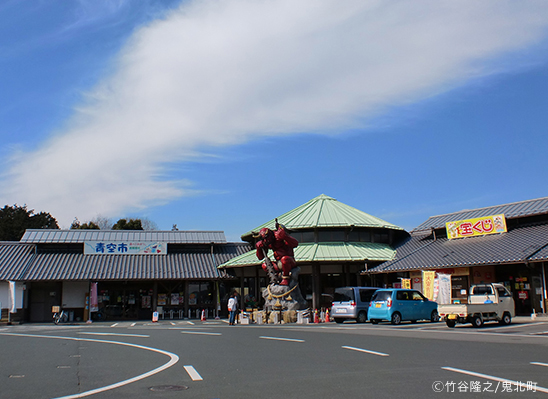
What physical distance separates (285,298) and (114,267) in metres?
14.3

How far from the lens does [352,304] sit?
24.3 meters

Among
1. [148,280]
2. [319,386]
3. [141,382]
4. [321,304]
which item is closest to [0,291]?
[148,280]

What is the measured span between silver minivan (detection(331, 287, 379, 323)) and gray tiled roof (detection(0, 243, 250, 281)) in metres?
12.5

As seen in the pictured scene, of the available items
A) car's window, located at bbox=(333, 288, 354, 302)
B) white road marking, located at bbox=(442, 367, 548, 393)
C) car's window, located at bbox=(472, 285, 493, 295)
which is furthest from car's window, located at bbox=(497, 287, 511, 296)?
white road marking, located at bbox=(442, 367, 548, 393)

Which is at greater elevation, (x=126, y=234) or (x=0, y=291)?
(x=126, y=234)

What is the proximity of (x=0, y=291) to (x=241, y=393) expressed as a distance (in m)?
31.0

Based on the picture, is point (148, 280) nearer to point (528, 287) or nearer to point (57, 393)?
point (528, 287)

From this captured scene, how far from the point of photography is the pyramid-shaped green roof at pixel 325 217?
33.8 meters

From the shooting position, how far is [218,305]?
118ft

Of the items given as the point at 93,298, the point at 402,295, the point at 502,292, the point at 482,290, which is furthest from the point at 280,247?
the point at 93,298

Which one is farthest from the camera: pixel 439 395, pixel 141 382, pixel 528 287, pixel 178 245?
pixel 178 245

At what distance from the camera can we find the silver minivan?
2436 cm

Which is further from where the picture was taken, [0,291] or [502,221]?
[0,291]

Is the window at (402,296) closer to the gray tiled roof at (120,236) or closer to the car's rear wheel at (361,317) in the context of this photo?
the car's rear wheel at (361,317)
